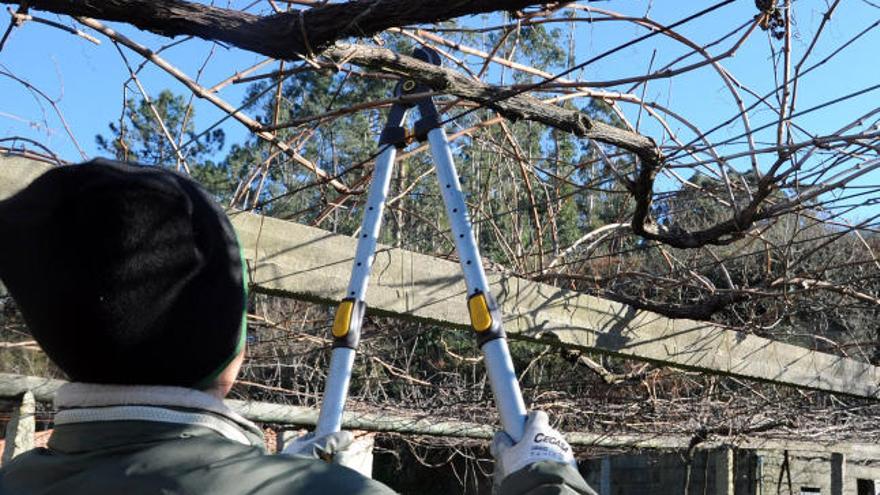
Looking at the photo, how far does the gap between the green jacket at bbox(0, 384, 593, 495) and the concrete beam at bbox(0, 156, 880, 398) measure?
1490 mm

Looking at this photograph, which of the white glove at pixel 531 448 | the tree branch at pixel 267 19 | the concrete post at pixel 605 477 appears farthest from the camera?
the concrete post at pixel 605 477

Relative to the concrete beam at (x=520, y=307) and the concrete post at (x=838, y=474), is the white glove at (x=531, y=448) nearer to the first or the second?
the concrete beam at (x=520, y=307)

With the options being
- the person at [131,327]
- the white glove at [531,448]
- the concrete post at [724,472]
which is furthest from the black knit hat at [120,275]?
the concrete post at [724,472]

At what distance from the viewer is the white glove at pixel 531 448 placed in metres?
1.72

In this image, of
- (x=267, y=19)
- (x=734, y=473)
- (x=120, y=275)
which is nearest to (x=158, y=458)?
(x=120, y=275)

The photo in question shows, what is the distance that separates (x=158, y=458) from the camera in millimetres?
946

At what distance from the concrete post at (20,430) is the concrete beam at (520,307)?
1924mm

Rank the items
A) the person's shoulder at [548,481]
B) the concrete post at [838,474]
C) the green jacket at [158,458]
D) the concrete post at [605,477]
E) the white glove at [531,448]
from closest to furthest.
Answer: the green jacket at [158,458]
the person's shoulder at [548,481]
the white glove at [531,448]
the concrete post at [838,474]
the concrete post at [605,477]

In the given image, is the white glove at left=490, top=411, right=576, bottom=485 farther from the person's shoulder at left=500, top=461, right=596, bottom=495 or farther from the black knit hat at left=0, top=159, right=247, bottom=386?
the black knit hat at left=0, top=159, right=247, bottom=386

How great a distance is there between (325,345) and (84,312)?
370 centimetres

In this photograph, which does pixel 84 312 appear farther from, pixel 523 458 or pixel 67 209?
pixel 523 458

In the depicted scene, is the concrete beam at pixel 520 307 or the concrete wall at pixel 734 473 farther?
the concrete wall at pixel 734 473

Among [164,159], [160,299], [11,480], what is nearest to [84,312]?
[160,299]

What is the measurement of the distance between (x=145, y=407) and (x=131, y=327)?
0.08 metres
